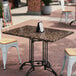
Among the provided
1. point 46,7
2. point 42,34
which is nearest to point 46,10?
point 46,7

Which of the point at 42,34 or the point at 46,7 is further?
the point at 46,7

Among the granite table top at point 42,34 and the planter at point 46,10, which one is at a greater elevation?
the planter at point 46,10

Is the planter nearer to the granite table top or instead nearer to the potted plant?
the potted plant

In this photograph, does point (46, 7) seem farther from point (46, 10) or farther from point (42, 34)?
point (42, 34)

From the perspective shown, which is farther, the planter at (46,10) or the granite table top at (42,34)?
the planter at (46,10)

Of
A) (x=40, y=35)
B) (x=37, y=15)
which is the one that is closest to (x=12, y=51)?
(x=40, y=35)

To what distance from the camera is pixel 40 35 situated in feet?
12.9

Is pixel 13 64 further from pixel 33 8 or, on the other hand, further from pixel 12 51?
pixel 33 8

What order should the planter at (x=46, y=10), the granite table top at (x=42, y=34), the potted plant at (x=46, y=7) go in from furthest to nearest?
the planter at (x=46, y=10), the potted plant at (x=46, y=7), the granite table top at (x=42, y=34)

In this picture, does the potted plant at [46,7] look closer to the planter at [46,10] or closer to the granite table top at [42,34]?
the planter at [46,10]

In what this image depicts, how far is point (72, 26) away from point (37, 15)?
12.0 ft

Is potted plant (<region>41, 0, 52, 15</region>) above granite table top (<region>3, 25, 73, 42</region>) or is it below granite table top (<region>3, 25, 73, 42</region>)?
above

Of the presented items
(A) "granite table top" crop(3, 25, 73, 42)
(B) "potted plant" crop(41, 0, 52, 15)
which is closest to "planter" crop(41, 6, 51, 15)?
(B) "potted plant" crop(41, 0, 52, 15)

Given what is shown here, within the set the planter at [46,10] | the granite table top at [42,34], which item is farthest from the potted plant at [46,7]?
the granite table top at [42,34]
